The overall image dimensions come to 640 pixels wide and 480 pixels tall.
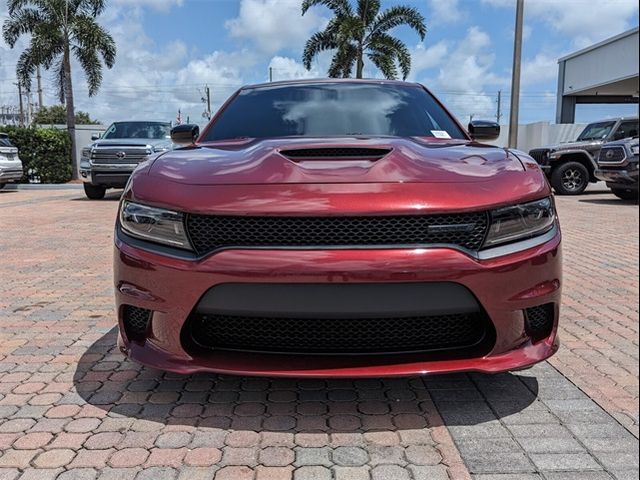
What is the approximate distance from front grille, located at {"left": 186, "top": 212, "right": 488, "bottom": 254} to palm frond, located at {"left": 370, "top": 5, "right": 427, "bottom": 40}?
73.9ft

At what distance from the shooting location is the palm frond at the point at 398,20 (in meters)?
23.0

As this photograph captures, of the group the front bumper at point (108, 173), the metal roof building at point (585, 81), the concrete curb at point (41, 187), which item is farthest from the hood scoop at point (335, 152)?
the metal roof building at point (585, 81)

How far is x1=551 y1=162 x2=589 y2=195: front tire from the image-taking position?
47.4 feet

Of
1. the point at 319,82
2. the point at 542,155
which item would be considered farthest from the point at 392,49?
the point at 319,82

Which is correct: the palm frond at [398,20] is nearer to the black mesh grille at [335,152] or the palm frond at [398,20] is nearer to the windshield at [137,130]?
the windshield at [137,130]

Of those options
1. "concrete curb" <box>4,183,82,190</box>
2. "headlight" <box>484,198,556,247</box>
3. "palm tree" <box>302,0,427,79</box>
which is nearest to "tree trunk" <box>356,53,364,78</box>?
"palm tree" <box>302,0,427,79</box>

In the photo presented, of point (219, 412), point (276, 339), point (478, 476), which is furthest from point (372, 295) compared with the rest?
point (219, 412)

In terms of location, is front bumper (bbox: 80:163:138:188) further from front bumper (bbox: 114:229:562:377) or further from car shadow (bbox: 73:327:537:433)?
front bumper (bbox: 114:229:562:377)

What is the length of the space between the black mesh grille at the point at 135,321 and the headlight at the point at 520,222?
58.6 inches

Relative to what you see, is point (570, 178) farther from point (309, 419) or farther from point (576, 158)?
point (309, 419)

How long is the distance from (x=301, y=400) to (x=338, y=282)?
0.79 meters

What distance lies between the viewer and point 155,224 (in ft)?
7.89

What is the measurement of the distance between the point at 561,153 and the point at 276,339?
13791 millimetres

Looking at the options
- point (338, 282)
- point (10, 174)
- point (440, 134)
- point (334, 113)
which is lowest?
point (10, 174)
